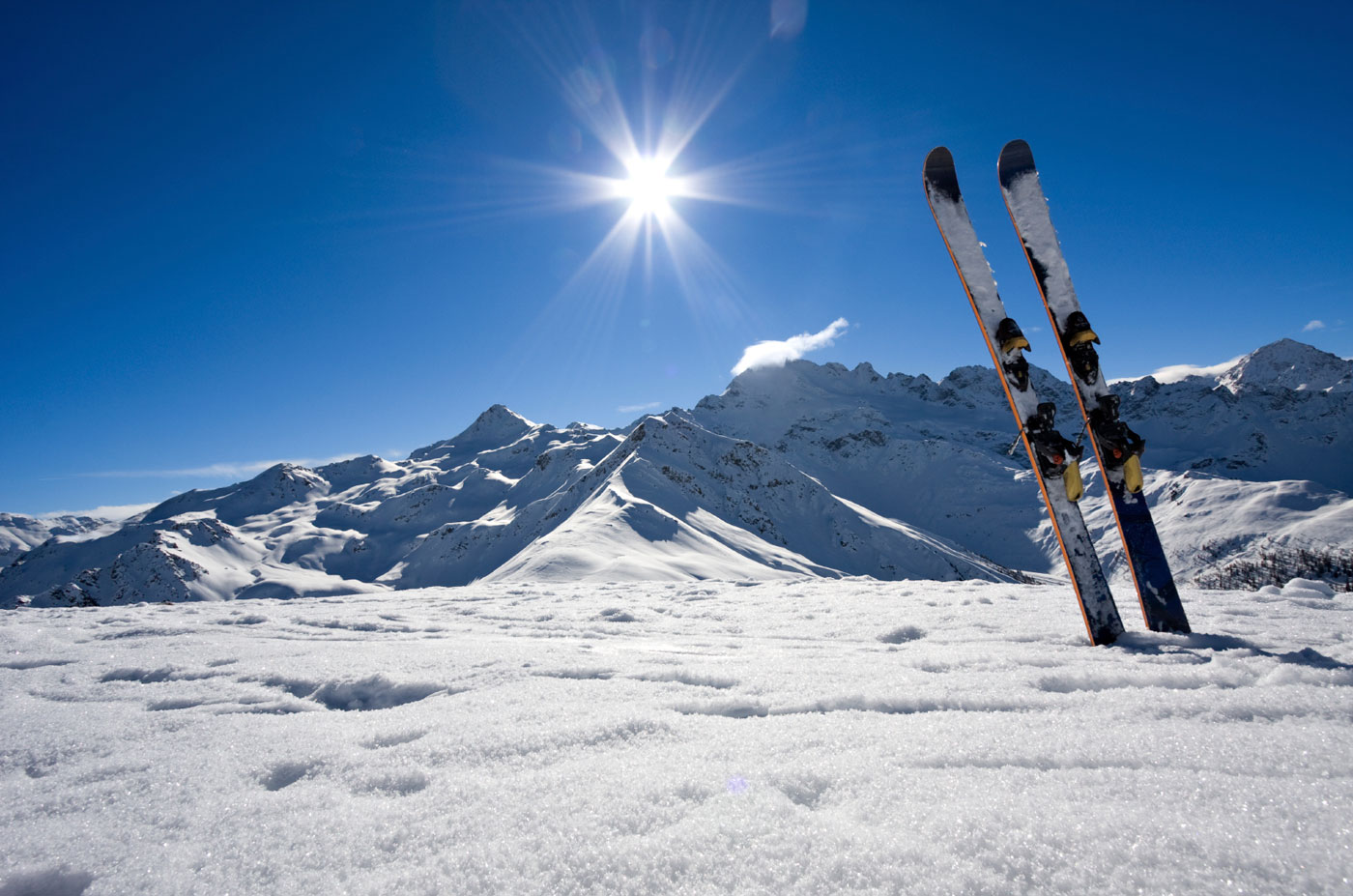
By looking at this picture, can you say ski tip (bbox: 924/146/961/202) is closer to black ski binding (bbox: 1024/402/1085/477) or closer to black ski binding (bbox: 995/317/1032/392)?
black ski binding (bbox: 995/317/1032/392)

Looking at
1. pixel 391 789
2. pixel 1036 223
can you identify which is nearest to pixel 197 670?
pixel 391 789

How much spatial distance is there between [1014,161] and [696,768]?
8.13 meters

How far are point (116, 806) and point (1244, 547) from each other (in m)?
121

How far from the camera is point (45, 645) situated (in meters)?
5.14

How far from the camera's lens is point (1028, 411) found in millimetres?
5703

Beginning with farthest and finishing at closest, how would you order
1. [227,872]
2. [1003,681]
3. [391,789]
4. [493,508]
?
1. [493,508]
2. [1003,681]
3. [391,789]
4. [227,872]

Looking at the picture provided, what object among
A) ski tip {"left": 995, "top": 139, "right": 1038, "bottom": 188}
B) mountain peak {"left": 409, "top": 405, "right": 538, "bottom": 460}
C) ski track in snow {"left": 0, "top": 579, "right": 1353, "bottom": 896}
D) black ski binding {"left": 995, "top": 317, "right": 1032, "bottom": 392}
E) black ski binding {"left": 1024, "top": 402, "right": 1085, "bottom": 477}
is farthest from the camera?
mountain peak {"left": 409, "top": 405, "right": 538, "bottom": 460}

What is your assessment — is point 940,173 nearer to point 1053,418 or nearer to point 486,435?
point 1053,418

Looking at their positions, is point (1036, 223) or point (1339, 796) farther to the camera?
point (1036, 223)

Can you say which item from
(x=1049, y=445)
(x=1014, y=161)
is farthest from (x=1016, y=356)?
(x=1014, y=161)

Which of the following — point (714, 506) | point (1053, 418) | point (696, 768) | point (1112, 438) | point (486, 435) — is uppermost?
point (486, 435)

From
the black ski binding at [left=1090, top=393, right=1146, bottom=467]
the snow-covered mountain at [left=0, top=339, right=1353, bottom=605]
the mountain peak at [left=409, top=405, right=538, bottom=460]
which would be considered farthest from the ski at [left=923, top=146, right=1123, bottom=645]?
the mountain peak at [left=409, top=405, right=538, bottom=460]

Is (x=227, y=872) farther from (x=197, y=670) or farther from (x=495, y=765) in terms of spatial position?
(x=197, y=670)

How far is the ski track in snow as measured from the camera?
1565 millimetres
